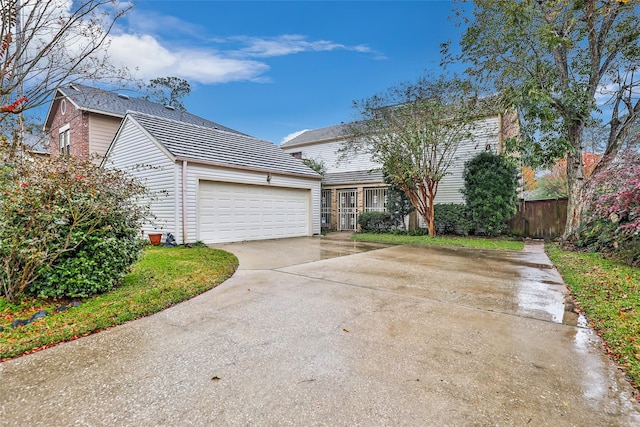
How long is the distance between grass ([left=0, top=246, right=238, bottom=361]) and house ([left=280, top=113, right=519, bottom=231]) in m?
9.63

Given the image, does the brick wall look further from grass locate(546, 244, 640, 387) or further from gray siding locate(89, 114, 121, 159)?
grass locate(546, 244, 640, 387)

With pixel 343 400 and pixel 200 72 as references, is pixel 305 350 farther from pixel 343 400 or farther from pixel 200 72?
pixel 200 72

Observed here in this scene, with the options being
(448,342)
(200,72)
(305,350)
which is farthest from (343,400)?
(200,72)

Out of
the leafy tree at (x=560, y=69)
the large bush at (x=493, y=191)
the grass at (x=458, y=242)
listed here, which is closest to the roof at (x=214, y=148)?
the grass at (x=458, y=242)

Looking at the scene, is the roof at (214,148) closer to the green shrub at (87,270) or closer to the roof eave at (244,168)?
the roof eave at (244,168)

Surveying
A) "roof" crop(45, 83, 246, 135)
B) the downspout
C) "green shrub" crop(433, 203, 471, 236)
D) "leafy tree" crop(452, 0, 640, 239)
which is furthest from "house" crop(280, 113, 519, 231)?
the downspout

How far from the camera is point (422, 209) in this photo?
12.9 metres

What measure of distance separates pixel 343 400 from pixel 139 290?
147 inches

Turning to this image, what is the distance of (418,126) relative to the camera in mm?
11602

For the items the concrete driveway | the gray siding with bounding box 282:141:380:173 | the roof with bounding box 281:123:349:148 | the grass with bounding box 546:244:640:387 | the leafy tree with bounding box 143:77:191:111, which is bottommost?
the concrete driveway

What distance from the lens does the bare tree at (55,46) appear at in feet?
14.3

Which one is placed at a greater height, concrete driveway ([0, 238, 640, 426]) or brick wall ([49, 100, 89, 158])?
brick wall ([49, 100, 89, 158])

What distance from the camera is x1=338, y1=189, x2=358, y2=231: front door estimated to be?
16.2 meters

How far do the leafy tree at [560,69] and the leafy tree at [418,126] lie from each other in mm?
1225
